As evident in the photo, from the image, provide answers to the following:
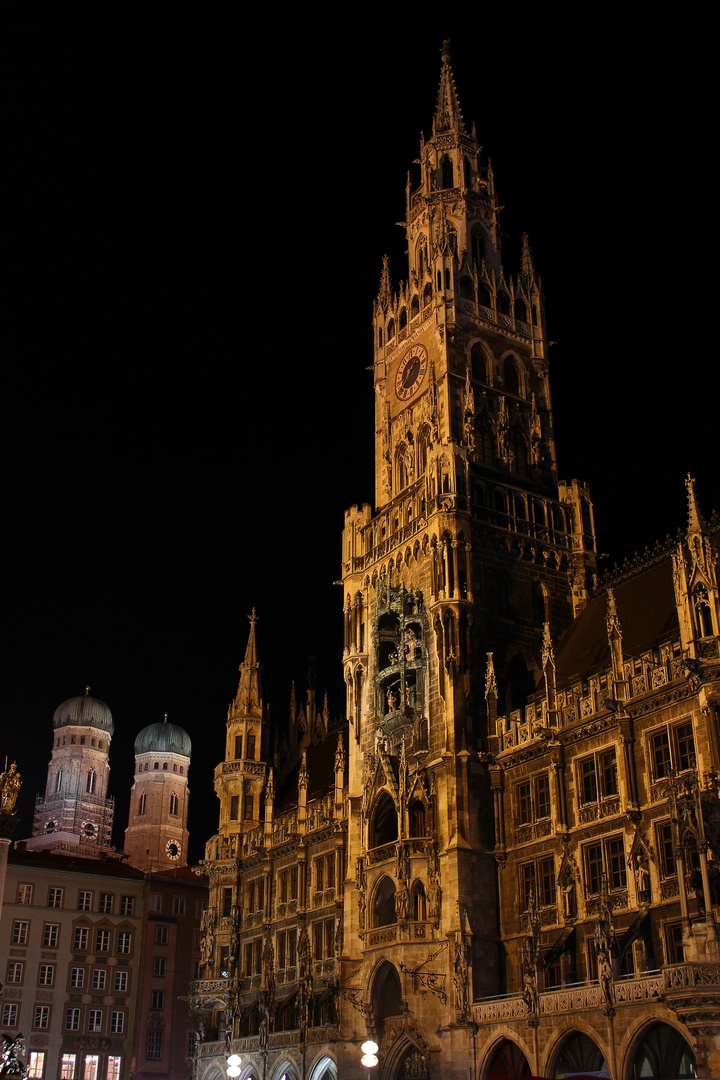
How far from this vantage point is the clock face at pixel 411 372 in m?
59.5

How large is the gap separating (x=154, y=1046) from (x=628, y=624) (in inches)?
2004

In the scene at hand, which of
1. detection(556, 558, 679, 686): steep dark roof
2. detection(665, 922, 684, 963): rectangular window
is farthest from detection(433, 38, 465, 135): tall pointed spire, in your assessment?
detection(665, 922, 684, 963): rectangular window

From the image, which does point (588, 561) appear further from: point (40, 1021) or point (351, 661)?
point (40, 1021)

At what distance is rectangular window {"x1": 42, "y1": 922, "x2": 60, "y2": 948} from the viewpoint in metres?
74.0

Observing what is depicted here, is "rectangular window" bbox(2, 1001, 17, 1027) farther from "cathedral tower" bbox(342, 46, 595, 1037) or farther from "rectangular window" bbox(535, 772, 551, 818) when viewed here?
"rectangular window" bbox(535, 772, 551, 818)

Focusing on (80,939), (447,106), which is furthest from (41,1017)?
(447,106)

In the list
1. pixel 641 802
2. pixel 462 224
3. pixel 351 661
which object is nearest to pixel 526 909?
pixel 641 802

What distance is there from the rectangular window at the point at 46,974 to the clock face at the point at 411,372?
45.4 metres

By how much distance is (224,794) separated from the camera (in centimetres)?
6850

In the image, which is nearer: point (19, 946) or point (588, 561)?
point (588, 561)

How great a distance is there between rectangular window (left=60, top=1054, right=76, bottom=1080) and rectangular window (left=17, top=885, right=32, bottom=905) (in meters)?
10.3

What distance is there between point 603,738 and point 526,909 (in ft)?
25.5

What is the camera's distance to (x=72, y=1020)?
240ft

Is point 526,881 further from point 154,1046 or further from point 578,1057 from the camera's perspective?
point 154,1046
